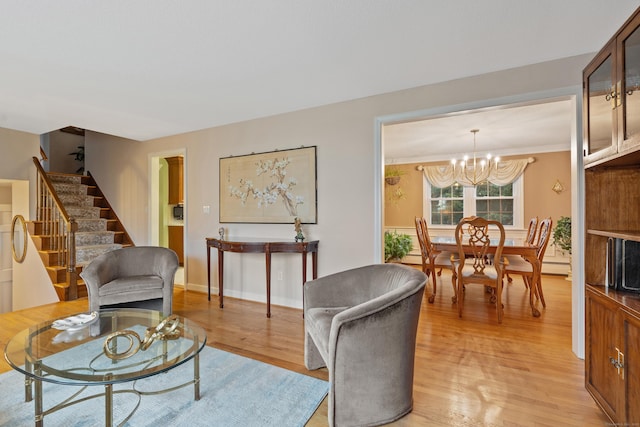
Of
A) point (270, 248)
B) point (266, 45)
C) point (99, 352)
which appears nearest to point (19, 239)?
point (270, 248)

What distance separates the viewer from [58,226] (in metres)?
4.23

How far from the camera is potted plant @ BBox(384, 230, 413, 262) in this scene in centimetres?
597

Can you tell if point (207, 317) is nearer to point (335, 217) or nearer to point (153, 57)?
point (335, 217)

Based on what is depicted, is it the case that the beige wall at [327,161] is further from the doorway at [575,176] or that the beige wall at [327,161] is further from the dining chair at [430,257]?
the dining chair at [430,257]

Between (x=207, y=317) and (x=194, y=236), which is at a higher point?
(x=194, y=236)

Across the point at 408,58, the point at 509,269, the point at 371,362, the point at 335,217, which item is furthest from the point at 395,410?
the point at 509,269

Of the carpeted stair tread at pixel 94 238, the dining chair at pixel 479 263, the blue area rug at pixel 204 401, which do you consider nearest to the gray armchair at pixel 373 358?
the blue area rug at pixel 204 401

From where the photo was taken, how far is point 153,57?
236 centimetres

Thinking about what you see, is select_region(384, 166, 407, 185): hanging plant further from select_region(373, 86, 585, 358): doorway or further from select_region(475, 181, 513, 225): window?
select_region(373, 86, 585, 358): doorway

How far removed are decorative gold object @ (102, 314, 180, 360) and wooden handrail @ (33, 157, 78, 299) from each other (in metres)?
2.88

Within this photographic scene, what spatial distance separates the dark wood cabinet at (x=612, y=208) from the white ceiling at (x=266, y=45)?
53cm

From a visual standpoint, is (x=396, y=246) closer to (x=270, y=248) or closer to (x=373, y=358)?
(x=270, y=248)

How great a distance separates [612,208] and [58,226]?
588 cm

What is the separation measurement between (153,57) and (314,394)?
8.81 feet
